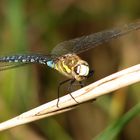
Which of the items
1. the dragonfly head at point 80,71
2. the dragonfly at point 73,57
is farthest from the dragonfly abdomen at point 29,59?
the dragonfly head at point 80,71

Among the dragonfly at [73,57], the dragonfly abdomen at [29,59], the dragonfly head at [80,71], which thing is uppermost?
the dragonfly abdomen at [29,59]

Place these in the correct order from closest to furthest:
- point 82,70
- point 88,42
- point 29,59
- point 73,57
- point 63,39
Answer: point 82,70 < point 73,57 < point 88,42 < point 29,59 < point 63,39

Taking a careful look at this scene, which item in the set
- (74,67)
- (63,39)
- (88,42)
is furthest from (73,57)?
(63,39)

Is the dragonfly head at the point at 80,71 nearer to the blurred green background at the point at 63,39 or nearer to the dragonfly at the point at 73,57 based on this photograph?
the dragonfly at the point at 73,57

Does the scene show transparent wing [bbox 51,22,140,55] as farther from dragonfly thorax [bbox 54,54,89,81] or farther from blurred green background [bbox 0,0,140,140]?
blurred green background [bbox 0,0,140,140]

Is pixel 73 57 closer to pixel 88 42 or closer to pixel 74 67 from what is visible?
pixel 74 67

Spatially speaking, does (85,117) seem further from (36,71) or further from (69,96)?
(69,96)

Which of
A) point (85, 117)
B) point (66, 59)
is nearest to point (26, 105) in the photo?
point (66, 59)
